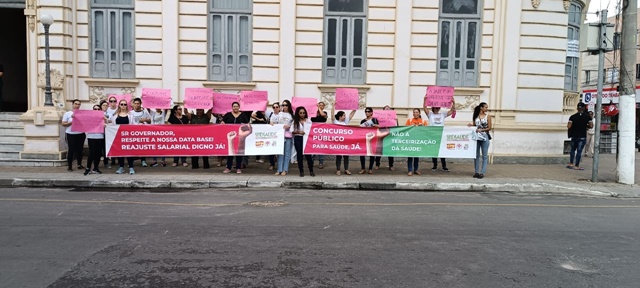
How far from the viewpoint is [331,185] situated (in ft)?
36.9

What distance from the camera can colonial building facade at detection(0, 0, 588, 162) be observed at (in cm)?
1526

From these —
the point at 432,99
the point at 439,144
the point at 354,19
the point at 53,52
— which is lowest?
the point at 439,144

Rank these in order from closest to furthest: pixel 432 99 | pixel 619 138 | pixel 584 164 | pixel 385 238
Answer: pixel 385 238 → pixel 619 138 → pixel 432 99 → pixel 584 164

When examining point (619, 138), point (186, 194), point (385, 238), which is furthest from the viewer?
point (619, 138)

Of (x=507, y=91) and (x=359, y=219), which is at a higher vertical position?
(x=507, y=91)

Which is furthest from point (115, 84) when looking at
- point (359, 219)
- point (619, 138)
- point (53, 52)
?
Result: point (619, 138)

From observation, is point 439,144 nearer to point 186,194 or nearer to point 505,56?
point 505,56

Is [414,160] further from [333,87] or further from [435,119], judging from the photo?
[333,87]

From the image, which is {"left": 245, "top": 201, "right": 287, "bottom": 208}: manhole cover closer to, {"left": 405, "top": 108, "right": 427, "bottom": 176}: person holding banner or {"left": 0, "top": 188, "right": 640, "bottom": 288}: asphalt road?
{"left": 0, "top": 188, "right": 640, "bottom": 288}: asphalt road

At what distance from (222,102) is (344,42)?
4.67 m

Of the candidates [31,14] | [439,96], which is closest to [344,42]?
[439,96]

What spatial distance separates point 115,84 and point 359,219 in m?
10.7

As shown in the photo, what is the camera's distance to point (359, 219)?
7750 mm

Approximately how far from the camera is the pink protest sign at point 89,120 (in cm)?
1199
